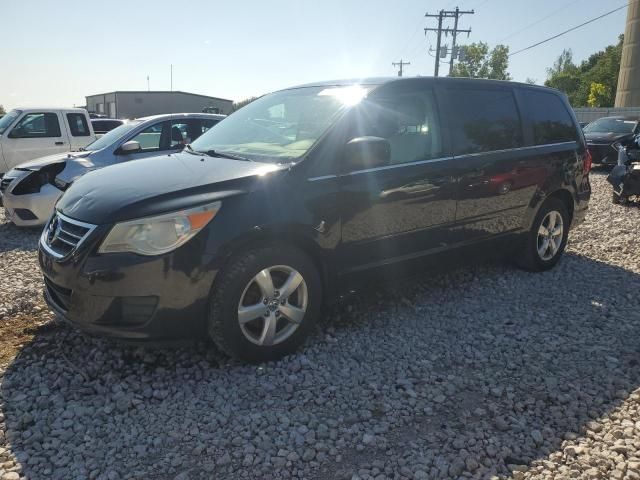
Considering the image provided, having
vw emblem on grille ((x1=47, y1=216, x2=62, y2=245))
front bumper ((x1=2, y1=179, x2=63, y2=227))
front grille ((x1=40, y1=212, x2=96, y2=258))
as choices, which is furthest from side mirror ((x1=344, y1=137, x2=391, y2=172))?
front bumper ((x1=2, y1=179, x2=63, y2=227))

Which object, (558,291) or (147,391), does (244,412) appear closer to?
(147,391)

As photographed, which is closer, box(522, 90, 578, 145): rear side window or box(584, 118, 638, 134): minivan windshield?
box(522, 90, 578, 145): rear side window

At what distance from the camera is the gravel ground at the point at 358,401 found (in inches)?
95.7

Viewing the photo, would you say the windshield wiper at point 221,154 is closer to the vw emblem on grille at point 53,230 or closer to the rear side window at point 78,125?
the vw emblem on grille at point 53,230

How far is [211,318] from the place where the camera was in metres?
3.07

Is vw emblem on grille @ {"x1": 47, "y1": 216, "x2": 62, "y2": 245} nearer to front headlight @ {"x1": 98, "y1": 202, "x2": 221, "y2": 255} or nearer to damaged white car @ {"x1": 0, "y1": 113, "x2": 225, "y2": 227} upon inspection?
front headlight @ {"x1": 98, "y1": 202, "x2": 221, "y2": 255}

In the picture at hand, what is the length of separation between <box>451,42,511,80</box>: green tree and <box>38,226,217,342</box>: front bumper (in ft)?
207

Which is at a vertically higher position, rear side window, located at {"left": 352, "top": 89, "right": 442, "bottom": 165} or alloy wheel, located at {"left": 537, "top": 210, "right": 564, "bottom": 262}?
rear side window, located at {"left": 352, "top": 89, "right": 442, "bottom": 165}

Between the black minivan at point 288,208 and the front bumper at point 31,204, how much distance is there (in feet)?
12.4

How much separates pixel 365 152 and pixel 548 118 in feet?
8.94

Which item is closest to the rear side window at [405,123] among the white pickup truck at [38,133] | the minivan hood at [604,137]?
the white pickup truck at [38,133]

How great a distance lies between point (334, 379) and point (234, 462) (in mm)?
902

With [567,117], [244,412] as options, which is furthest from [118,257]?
[567,117]

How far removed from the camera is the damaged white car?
22.9ft
